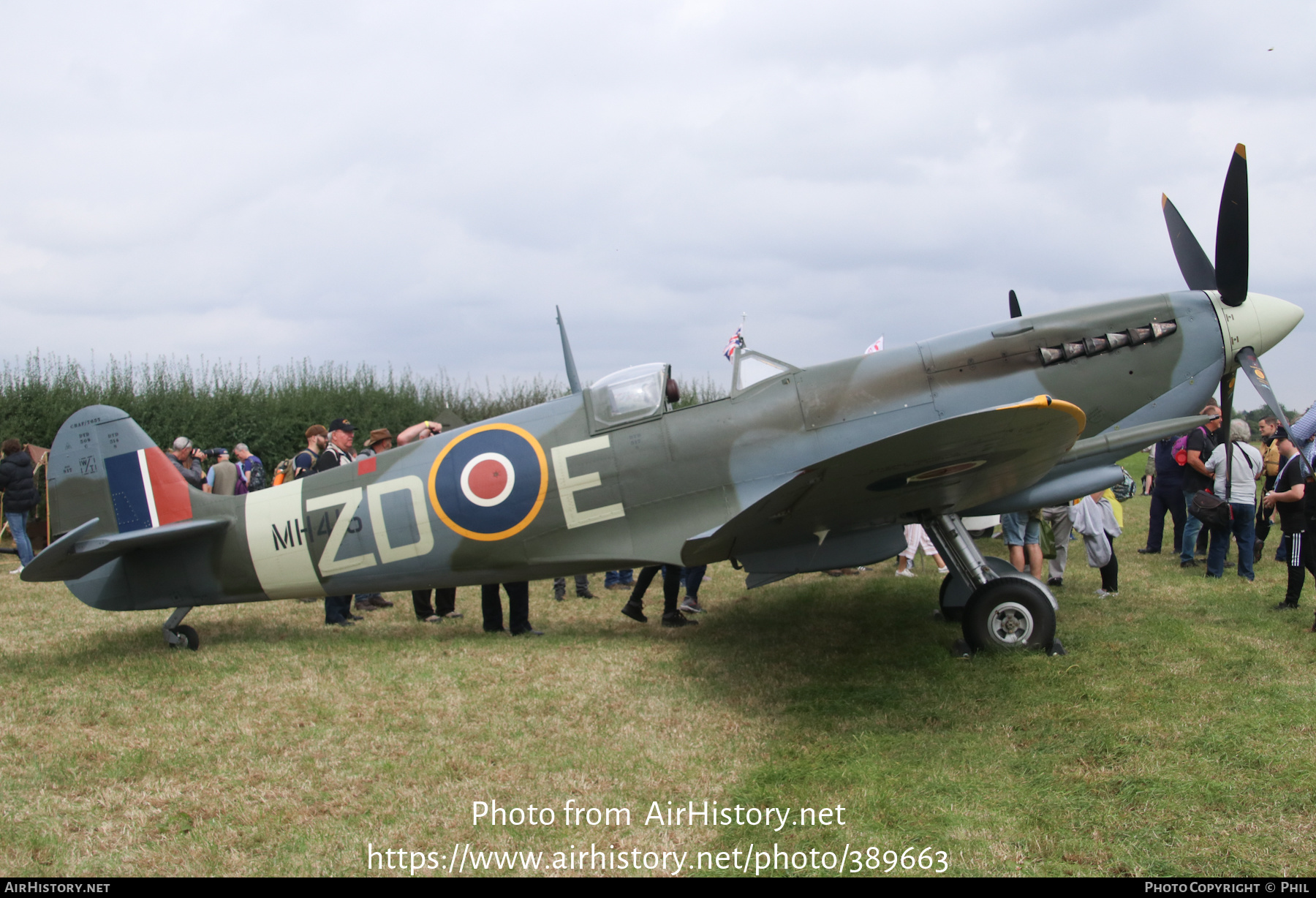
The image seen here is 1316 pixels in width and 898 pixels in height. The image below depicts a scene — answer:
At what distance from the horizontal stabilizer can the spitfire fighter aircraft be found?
0.02 metres

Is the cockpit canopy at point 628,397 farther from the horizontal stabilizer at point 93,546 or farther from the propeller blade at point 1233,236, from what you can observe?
the propeller blade at point 1233,236

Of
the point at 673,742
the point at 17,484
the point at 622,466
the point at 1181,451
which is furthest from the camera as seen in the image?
the point at 17,484

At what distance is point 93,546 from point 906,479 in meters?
5.60

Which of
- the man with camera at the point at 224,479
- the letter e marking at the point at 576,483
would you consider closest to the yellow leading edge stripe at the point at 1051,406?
the letter e marking at the point at 576,483

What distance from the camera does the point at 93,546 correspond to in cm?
588

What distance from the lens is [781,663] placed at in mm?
5711

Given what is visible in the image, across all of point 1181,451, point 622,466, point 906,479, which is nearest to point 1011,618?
point 906,479

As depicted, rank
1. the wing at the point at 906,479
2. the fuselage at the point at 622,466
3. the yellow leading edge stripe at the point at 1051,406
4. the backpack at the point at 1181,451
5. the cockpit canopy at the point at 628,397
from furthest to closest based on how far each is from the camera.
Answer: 1. the backpack at the point at 1181,451
2. the cockpit canopy at the point at 628,397
3. the fuselage at the point at 622,466
4. the wing at the point at 906,479
5. the yellow leading edge stripe at the point at 1051,406

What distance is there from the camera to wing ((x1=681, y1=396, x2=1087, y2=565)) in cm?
405

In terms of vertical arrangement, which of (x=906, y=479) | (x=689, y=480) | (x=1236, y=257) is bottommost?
(x=906, y=479)

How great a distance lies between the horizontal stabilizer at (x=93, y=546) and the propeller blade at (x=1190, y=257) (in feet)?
25.7

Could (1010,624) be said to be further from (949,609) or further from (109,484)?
(109,484)

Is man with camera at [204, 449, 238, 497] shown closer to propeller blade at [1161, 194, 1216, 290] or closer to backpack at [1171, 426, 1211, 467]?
propeller blade at [1161, 194, 1216, 290]

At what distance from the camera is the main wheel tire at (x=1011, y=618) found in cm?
543
